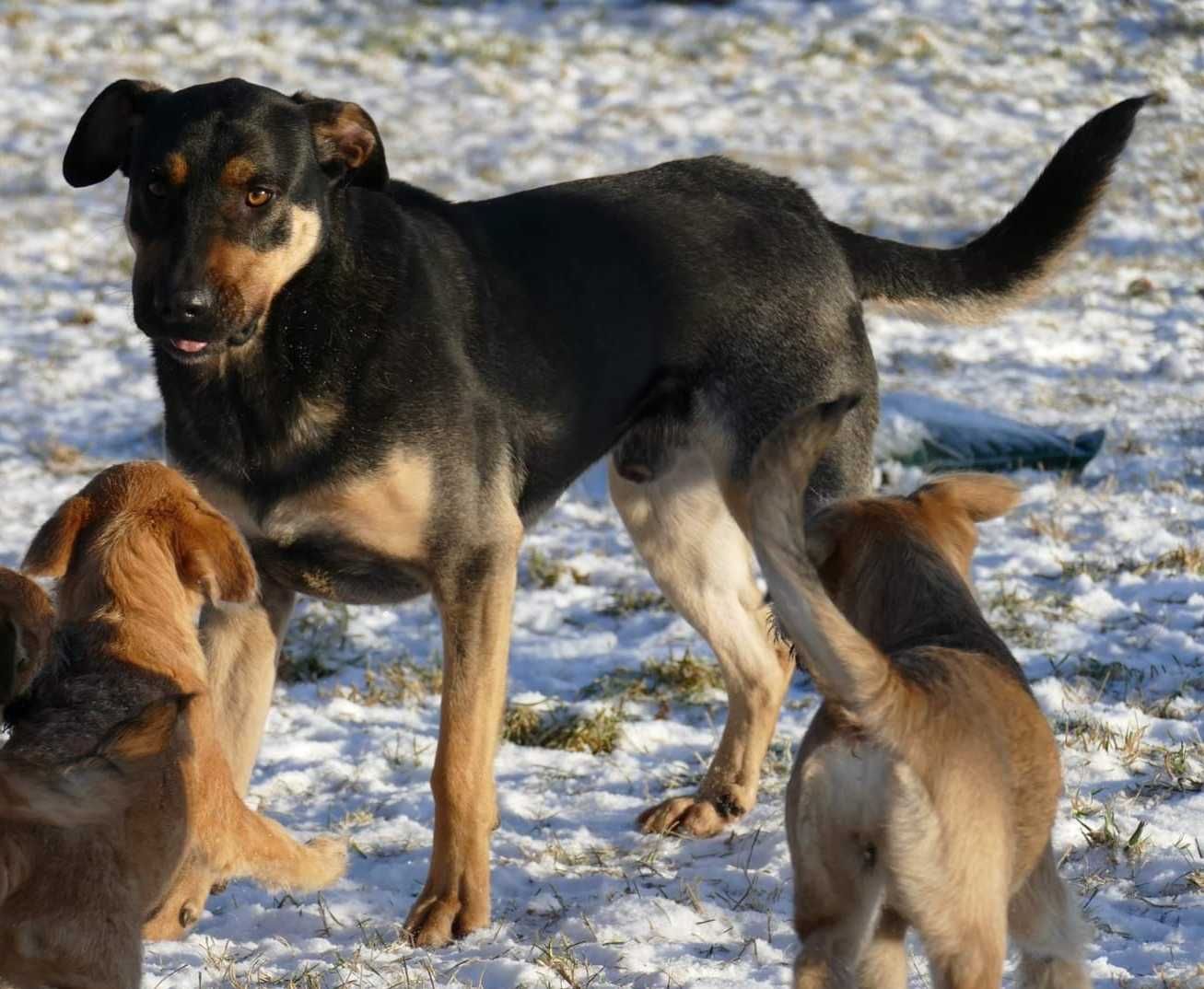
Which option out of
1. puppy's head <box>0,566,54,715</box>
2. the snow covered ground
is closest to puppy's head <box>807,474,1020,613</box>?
the snow covered ground

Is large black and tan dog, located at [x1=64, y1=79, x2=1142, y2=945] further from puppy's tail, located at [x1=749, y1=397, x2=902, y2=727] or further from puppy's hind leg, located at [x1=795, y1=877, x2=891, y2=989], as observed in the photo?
puppy's tail, located at [x1=749, y1=397, x2=902, y2=727]

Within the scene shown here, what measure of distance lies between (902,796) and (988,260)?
2.89 meters

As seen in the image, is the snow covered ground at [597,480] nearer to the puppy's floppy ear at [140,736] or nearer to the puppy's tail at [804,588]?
the puppy's floppy ear at [140,736]

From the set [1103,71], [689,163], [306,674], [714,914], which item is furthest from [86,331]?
[1103,71]

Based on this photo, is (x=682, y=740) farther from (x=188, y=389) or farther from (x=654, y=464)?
(x=188, y=389)

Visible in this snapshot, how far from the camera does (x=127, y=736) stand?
11.0ft

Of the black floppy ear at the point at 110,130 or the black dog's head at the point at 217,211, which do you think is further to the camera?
the black floppy ear at the point at 110,130

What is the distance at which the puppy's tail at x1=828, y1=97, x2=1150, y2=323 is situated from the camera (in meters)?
5.44

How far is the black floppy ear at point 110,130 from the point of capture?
15.5 ft

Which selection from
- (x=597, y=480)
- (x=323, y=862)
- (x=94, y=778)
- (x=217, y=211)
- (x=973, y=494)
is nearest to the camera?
(x=94, y=778)

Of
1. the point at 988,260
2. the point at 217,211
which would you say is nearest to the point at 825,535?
the point at 217,211

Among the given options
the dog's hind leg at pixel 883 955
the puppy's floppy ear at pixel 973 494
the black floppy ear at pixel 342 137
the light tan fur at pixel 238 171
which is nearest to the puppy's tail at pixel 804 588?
the dog's hind leg at pixel 883 955

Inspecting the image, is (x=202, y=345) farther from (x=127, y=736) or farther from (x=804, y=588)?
(x=804, y=588)

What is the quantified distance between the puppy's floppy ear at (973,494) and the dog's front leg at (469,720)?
1269mm
